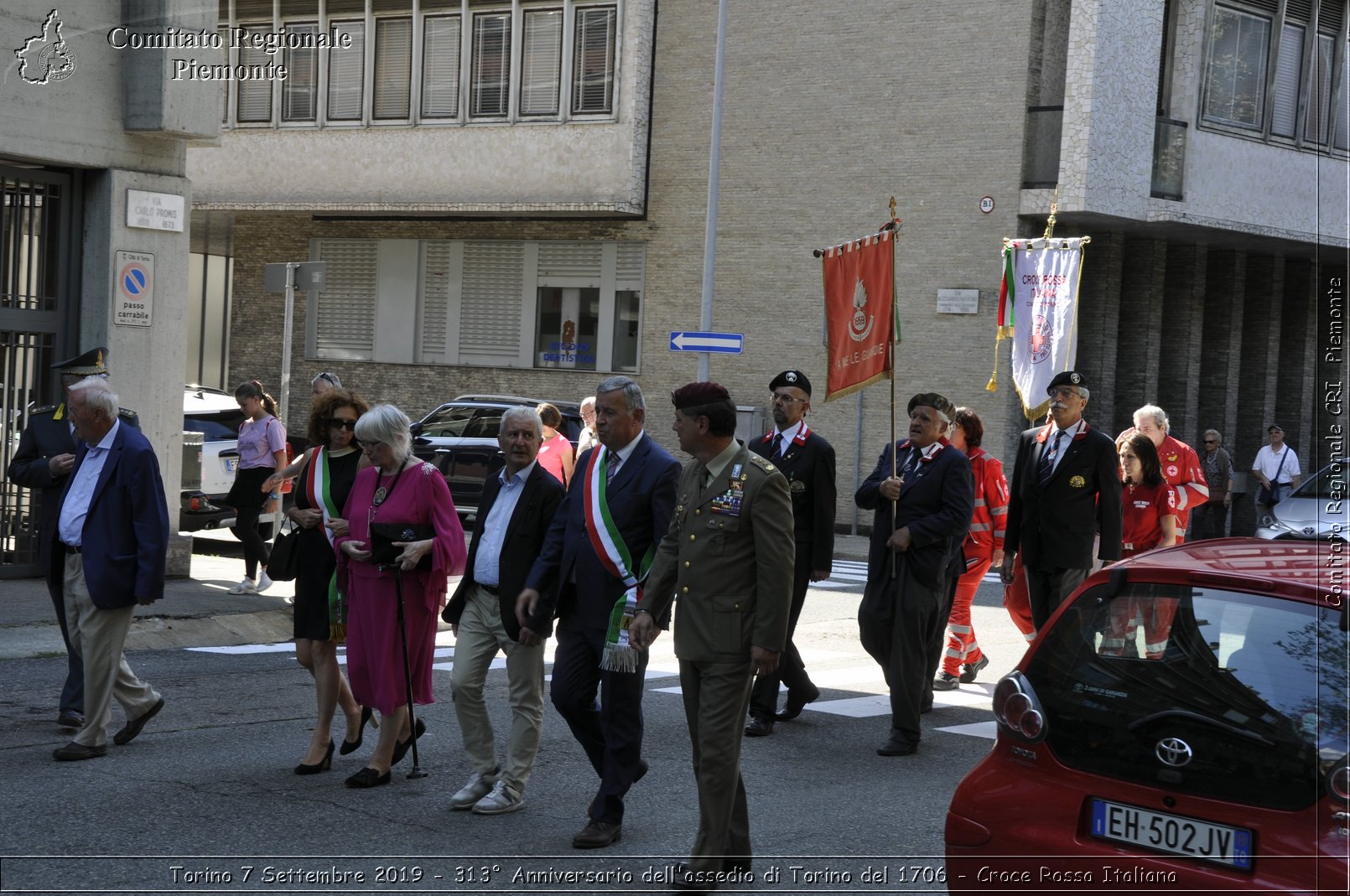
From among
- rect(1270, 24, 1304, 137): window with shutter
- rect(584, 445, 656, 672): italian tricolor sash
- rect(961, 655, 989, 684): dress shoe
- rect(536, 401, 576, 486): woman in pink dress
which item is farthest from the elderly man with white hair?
rect(1270, 24, 1304, 137): window with shutter

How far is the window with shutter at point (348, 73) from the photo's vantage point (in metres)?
27.6

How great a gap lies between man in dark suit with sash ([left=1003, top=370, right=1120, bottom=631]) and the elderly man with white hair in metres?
2.24

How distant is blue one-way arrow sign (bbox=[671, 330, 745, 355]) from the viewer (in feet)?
68.1

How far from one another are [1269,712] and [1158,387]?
22.5 m

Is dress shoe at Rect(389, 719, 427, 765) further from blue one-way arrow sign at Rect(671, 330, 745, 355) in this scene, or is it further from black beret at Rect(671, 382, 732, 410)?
blue one-way arrow sign at Rect(671, 330, 745, 355)

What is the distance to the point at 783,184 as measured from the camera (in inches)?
987

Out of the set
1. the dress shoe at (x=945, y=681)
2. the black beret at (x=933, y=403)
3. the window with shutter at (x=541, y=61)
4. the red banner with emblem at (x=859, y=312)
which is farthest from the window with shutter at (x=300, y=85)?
the black beret at (x=933, y=403)

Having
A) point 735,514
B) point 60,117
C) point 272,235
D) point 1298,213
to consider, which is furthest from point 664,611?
point 272,235

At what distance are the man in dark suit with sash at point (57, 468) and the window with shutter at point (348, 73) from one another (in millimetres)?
19141

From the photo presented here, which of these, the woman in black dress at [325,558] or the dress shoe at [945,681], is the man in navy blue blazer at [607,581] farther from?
the dress shoe at [945,681]

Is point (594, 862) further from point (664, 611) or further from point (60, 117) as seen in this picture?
point (60, 117)

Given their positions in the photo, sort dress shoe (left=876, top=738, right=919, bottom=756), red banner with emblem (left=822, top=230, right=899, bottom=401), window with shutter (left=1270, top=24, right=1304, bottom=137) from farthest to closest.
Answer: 1. window with shutter (left=1270, top=24, right=1304, bottom=137)
2. red banner with emblem (left=822, top=230, right=899, bottom=401)
3. dress shoe (left=876, top=738, right=919, bottom=756)

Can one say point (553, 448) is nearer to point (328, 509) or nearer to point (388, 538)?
point (328, 509)

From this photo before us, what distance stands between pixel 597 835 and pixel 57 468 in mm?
3772
